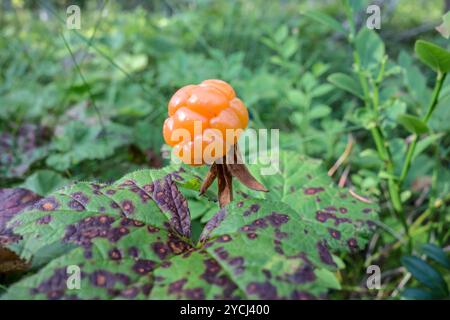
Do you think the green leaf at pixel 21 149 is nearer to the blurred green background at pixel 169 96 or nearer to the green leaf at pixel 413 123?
the blurred green background at pixel 169 96

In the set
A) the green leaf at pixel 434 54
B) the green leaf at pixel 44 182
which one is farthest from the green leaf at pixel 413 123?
the green leaf at pixel 44 182

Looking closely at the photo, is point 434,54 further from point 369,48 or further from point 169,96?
point 169,96

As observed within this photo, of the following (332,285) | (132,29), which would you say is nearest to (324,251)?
(332,285)

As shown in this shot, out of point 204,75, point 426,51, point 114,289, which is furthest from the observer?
point 204,75

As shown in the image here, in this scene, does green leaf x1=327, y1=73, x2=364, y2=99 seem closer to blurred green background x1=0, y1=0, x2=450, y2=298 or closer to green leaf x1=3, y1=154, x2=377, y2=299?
blurred green background x1=0, y1=0, x2=450, y2=298

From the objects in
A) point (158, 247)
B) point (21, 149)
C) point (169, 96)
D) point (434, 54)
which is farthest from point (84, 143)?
point (434, 54)

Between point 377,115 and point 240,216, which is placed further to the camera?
point 377,115
